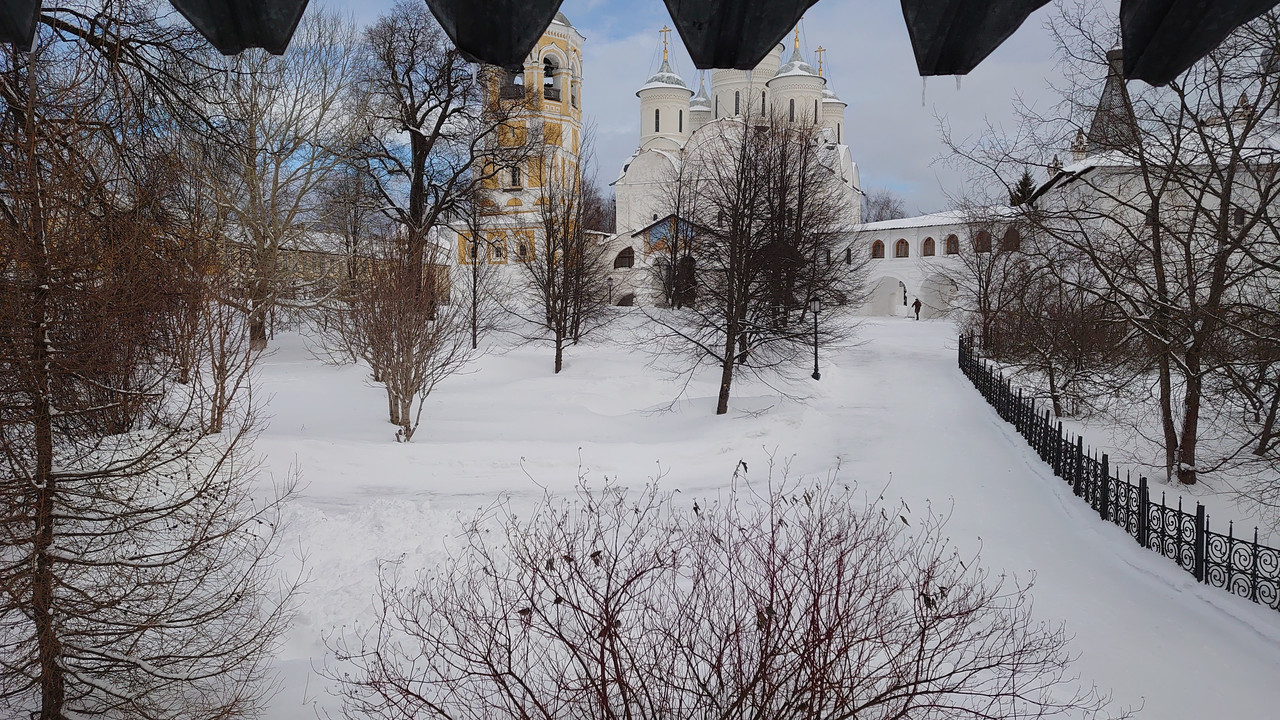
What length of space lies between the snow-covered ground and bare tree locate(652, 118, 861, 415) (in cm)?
181

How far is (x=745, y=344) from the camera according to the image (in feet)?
72.1

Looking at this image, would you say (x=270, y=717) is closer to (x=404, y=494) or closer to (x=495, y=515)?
(x=495, y=515)

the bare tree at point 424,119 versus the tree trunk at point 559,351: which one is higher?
the bare tree at point 424,119

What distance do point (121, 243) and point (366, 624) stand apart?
4.47 metres

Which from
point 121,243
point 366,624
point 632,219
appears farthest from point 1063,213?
point 632,219

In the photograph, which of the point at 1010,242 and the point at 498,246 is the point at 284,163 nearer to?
the point at 498,246

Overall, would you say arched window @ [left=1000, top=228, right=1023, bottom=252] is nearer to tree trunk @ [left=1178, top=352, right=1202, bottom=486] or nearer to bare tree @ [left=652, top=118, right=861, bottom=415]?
bare tree @ [left=652, top=118, right=861, bottom=415]

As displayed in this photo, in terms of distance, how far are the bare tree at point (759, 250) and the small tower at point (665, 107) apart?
3097 cm

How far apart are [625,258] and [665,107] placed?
11588mm

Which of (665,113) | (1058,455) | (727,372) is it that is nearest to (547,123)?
(665,113)

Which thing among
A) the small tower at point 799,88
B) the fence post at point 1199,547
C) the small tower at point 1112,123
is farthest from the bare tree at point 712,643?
the small tower at point 799,88

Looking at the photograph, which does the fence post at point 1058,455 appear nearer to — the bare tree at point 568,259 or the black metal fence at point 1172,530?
the black metal fence at point 1172,530

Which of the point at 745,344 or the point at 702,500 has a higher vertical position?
the point at 745,344

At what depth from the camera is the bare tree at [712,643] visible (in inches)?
234
